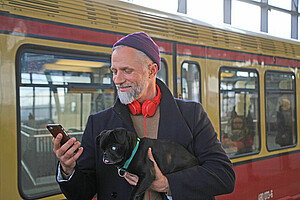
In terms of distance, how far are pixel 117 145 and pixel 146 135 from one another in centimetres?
27

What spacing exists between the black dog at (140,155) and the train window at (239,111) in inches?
103

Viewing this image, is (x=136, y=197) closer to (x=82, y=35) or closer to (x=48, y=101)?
(x=48, y=101)

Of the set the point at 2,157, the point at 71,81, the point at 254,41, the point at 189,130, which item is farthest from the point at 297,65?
Answer: the point at 2,157

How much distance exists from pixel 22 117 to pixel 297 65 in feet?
14.9

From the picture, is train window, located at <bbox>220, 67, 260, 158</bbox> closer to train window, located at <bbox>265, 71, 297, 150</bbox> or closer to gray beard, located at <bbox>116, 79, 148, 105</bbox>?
train window, located at <bbox>265, 71, 297, 150</bbox>

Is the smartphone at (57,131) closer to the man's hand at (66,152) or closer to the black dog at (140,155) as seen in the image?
the man's hand at (66,152)

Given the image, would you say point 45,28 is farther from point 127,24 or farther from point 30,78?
point 127,24

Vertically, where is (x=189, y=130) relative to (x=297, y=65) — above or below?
below

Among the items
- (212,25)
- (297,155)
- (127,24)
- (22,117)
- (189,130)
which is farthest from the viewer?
(297,155)

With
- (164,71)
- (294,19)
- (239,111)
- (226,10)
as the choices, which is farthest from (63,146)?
(294,19)

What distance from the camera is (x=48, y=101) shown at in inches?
106

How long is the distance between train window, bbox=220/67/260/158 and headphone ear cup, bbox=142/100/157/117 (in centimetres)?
257

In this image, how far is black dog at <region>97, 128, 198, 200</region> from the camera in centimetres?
143

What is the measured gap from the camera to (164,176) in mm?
1528
